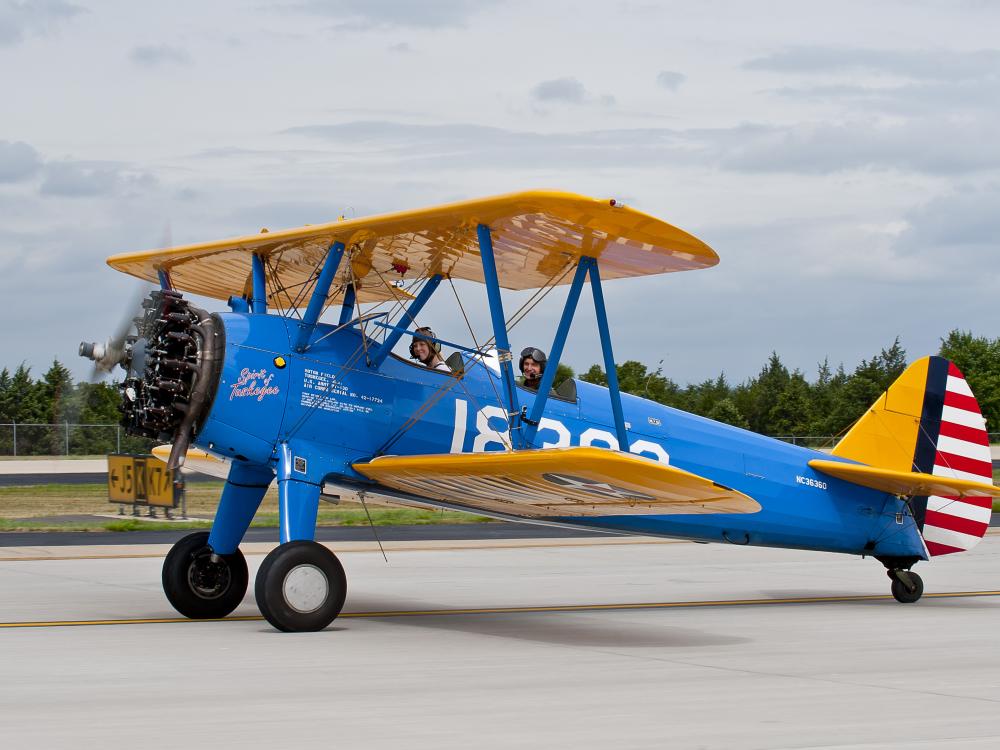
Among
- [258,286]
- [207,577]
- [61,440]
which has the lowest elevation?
[207,577]

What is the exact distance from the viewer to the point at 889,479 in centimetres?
1232

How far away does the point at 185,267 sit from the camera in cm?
1205

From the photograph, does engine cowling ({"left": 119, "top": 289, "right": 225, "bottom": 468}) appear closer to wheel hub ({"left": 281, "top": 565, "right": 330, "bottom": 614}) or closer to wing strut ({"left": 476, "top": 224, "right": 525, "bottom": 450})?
wheel hub ({"left": 281, "top": 565, "right": 330, "bottom": 614})

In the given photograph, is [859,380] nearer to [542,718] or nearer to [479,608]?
[479,608]

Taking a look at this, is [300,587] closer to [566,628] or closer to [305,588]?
[305,588]

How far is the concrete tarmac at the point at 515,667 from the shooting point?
597cm

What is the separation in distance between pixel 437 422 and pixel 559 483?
1651 mm

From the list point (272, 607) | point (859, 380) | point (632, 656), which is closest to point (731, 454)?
point (632, 656)

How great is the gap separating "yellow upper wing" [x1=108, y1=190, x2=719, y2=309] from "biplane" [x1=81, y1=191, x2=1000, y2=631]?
0.09 ft

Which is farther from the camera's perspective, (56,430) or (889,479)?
(56,430)

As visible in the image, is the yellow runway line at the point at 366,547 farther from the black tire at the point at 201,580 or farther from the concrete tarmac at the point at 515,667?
the black tire at the point at 201,580

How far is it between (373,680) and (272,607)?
2.08 meters

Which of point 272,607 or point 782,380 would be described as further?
point 782,380

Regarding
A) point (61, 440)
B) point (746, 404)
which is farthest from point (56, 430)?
point (746, 404)
